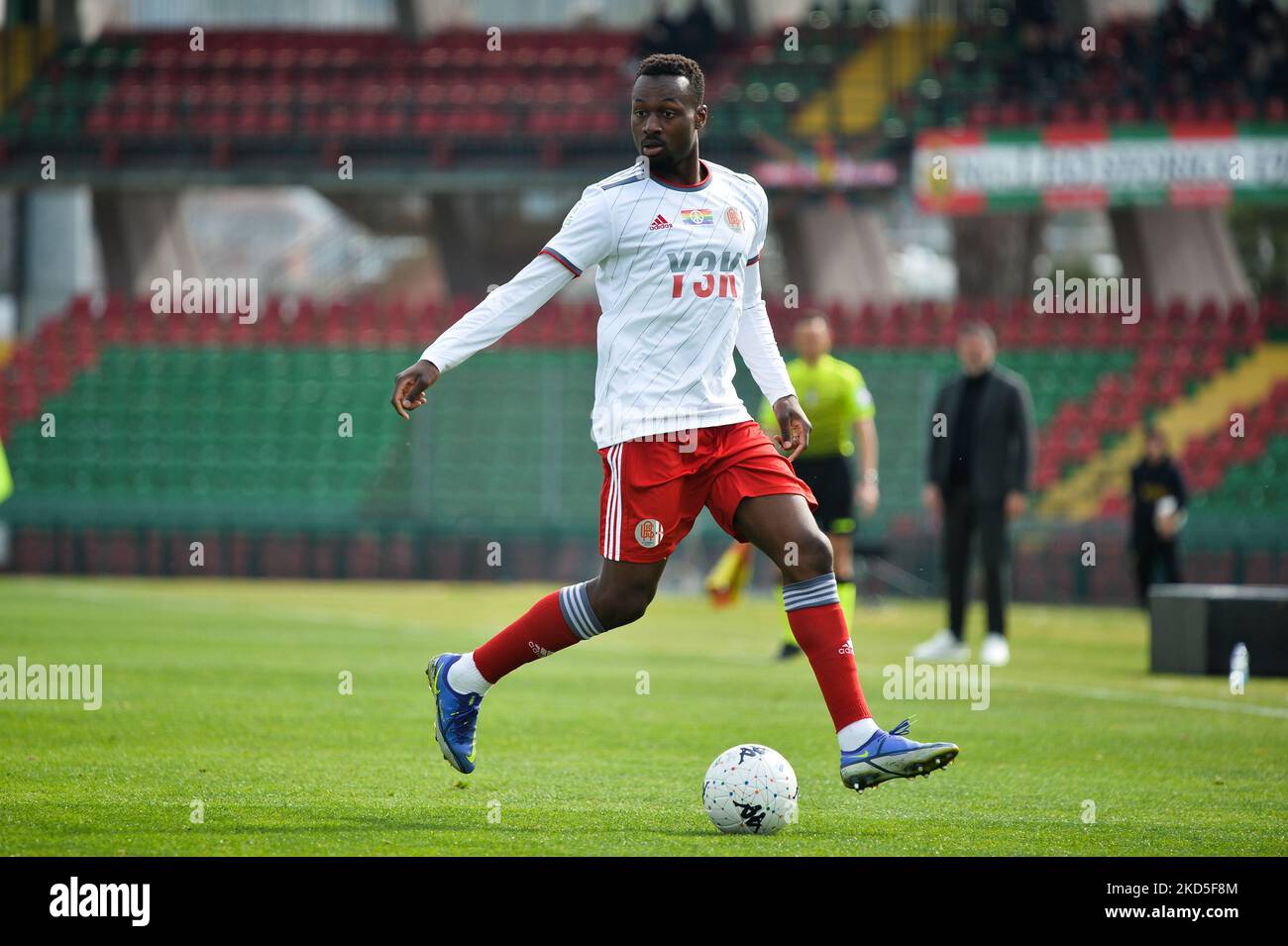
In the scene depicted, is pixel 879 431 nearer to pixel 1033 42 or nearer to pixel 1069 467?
pixel 1069 467

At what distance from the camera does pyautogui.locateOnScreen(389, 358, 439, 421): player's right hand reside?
18.9 ft

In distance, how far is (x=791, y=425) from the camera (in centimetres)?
655

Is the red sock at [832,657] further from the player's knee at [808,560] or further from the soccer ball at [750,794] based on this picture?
the soccer ball at [750,794]

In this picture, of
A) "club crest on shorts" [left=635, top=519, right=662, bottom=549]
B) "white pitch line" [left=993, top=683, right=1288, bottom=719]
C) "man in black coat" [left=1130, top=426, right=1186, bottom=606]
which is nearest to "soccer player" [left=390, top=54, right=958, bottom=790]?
"club crest on shorts" [left=635, top=519, right=662, bottom=549]

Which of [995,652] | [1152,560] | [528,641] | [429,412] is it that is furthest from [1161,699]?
[429,412]

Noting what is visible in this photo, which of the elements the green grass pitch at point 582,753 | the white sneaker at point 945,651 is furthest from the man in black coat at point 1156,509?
the white sneaker at point 945,651

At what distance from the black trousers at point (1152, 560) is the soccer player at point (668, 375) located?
46.6ft

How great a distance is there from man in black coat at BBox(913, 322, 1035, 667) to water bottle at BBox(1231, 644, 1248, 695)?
5.91ft

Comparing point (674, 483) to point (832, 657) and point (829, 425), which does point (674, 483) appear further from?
point (829, 425)

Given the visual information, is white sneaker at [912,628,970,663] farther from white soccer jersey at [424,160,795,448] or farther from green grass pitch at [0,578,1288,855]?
white soccer jersey at [424,160,795,448]

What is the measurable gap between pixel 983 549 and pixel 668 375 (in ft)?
24.7

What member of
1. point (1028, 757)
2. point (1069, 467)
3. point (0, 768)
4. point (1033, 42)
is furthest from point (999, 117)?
point (0, 768)

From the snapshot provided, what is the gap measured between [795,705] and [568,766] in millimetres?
2862

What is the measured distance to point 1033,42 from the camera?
90.7 feet
